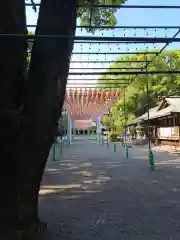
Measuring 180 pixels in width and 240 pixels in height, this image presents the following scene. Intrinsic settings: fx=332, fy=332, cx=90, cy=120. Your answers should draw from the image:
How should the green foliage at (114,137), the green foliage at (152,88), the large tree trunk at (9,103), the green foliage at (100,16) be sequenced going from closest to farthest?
the large tree trunk at (9,103), the green foliage at (100,16), the green foliage at (152,88), the green foliage at (114,137)

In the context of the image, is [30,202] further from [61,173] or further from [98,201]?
[61,173]

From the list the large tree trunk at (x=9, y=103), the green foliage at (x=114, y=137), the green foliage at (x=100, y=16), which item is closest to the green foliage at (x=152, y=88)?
the green foliage at (x=114, y=137)

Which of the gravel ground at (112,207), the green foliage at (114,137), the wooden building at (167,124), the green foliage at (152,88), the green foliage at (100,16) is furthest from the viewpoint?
the green foliage at (114,137)

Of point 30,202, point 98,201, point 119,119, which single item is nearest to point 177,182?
point 98,201

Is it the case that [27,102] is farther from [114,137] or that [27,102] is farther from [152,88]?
[114,137]

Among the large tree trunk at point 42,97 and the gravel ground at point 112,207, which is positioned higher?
the large tree trunk at point 42,97

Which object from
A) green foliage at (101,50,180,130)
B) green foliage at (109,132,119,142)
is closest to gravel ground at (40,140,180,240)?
green foliage at (101,50,180,130)

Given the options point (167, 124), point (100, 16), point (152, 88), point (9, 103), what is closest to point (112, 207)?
point (9, 103)

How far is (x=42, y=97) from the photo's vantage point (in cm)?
414

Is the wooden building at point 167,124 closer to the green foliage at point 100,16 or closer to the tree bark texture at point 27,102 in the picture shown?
the green foliage at point 100,16

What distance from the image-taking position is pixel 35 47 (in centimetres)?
426

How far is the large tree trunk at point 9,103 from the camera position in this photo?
4.01 m

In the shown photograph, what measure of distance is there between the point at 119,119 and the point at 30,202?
40.9 m

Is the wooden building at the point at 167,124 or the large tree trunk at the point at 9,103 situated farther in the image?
the wooden building at the point at 167,124
